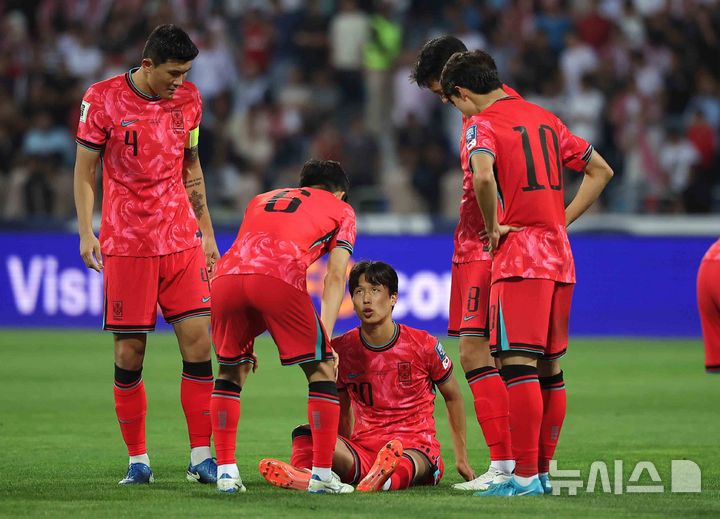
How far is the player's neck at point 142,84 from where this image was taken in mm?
7266

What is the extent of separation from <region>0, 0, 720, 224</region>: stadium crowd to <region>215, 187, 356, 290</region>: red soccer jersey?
994cm

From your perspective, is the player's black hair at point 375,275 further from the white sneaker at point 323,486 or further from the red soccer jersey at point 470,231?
the white sneaker at point 323,486

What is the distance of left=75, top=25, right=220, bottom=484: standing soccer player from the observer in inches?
284

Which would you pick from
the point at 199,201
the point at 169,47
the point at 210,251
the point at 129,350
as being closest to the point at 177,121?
the point at 169,47

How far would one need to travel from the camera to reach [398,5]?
19609mm

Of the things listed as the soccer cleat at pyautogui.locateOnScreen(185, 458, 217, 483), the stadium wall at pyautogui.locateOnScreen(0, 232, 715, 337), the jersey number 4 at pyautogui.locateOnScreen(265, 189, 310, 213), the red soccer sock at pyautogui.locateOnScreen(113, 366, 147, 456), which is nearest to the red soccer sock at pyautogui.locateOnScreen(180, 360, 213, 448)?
the soccer cleat at pyautogui.locateOnScreen(185, 458, 217, 483)

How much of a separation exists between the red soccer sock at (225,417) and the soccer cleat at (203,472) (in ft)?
1.18

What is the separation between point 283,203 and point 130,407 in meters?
1.45

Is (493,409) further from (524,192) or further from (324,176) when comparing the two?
(324,176)

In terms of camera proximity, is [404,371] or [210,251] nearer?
[404,371]

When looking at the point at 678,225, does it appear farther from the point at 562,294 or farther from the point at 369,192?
the point at 562,294

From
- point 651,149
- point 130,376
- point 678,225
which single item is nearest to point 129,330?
point 130,376
